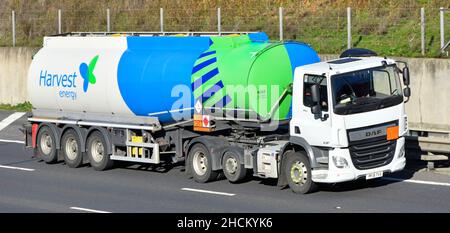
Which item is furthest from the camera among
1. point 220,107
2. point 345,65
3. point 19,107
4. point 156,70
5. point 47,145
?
point 19,107

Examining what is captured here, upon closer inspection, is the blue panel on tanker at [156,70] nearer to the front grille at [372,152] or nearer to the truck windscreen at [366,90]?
the truck windscreen at [366,90]

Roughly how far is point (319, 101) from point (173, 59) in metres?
3.96

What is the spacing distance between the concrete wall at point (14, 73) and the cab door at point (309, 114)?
60.3 feet

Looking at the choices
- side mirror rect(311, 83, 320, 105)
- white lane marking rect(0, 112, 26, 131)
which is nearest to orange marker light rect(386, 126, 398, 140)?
side mirror rect(311, 83, 320, 105)

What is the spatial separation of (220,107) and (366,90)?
3.05 meters

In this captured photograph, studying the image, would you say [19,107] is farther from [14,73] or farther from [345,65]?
[345,65]

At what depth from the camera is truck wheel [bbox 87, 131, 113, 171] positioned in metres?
23.4

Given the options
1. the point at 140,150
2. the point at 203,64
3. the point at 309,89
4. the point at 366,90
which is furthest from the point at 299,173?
the point at 140,150

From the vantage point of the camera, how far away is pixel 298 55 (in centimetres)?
2050

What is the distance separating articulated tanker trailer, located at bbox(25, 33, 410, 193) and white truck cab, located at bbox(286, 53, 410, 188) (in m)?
0.02

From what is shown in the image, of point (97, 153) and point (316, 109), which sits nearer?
point (316, 109)

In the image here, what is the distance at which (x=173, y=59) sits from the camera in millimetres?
21500

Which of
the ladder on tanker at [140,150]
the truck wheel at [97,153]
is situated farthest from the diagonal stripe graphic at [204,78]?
the truck wheel at [97,153]

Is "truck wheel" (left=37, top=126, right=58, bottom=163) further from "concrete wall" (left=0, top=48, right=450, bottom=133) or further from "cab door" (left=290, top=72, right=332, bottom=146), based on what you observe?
"concrete wall" (left=0, top=48, right=450, bottom=133)
